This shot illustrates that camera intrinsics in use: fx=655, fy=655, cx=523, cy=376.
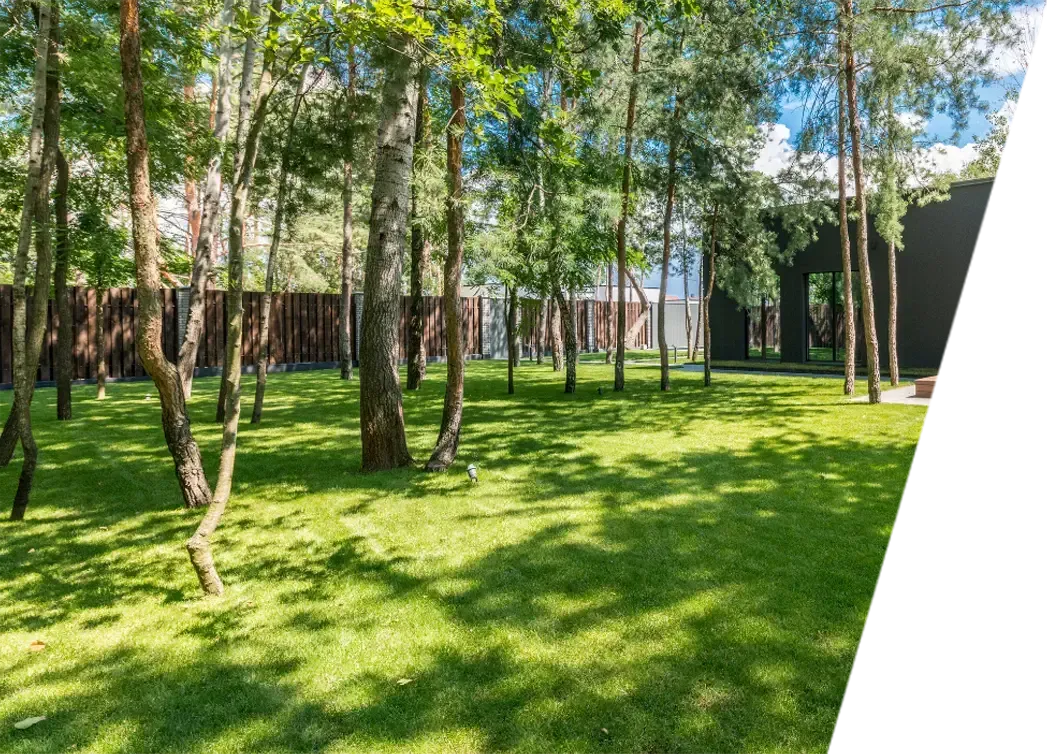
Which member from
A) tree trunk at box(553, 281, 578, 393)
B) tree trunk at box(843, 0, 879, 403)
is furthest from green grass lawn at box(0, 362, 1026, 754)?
tree trunk at box(553, 281, 578, 393)

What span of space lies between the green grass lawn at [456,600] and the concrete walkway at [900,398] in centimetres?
373

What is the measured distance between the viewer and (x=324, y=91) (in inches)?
360

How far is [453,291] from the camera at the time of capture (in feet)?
22.6

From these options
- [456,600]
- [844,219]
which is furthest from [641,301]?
[456,600]

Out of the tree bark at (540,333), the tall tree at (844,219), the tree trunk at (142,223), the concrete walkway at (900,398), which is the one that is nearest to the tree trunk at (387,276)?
the tree trunk at (142,223)

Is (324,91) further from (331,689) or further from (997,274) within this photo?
(997,274)

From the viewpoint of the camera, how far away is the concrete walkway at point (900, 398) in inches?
441

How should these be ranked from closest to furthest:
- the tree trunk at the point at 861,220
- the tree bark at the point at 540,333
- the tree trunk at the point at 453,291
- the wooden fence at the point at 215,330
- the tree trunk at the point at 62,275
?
the tree trunk at the point at 453,291 → the tree trunk at the point at 62,275 → the tree trunk at the point at 861,220 → the wooden fence at the point at 215,330 → the tree bark at the point at 540,333

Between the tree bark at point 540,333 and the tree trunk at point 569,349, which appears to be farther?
the tree bark at point 540,333

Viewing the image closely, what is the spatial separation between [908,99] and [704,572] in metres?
10.9

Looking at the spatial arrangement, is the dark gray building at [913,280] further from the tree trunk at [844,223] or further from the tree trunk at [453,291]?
the tree trunk at [453,291]

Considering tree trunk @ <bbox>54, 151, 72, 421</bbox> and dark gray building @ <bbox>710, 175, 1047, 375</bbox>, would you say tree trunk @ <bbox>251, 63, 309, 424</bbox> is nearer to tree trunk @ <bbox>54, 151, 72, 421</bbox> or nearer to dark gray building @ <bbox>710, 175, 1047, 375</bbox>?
tree trunk @ <bbox>54, 151, 72, 421</bbox>

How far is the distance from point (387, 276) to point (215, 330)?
13609mm

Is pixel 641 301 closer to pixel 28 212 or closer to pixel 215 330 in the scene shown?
pixel 215 330
